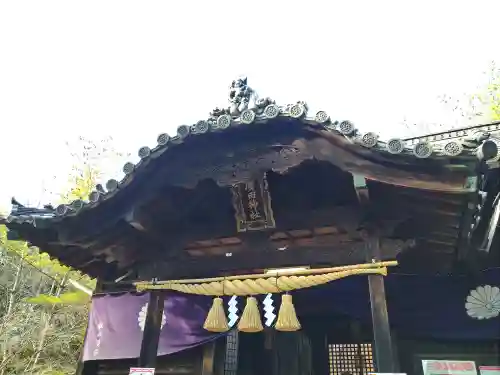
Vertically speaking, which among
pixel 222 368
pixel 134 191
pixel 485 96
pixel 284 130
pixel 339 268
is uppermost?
pixel 485 96

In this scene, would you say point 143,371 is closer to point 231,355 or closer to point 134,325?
point 134,325

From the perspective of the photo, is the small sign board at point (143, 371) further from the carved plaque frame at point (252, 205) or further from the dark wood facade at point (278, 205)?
the carved plaque frame at point (252, 205)

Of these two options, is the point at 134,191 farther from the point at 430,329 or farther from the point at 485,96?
the point at 485,96

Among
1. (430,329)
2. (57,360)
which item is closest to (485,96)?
(430,329)

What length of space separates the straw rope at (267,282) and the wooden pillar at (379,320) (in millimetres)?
174

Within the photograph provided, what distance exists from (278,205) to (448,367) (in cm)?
336

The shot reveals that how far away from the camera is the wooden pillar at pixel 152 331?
19.4ft

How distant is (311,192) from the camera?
6.16m

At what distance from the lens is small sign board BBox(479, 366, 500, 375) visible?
5.74m

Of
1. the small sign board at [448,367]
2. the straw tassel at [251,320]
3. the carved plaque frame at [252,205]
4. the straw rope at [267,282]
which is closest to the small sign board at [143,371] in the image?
the straw rope at [267,282]

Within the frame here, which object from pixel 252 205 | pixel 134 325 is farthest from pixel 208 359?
pixel 252 205

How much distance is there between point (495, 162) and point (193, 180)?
373cm

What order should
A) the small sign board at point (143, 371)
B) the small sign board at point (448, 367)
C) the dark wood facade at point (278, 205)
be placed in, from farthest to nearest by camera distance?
the small sign board at point (448, 367), the small sign board at point (143, 371), the dark wood facade at point (278, 205)

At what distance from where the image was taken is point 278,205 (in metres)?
6.33
